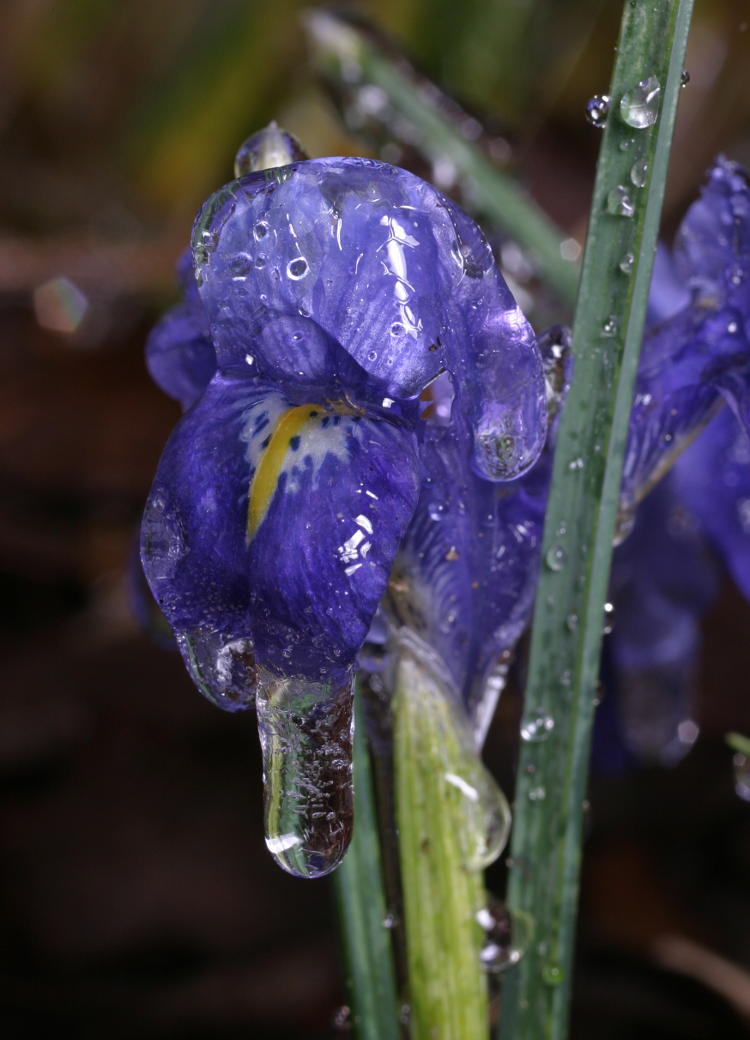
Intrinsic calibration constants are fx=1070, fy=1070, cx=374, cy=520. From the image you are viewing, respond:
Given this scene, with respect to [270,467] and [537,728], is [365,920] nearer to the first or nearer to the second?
[537,728]

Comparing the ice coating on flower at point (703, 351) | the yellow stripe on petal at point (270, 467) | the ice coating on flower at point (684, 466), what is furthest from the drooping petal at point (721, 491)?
the yellow stripe on petal at point (270, 467)

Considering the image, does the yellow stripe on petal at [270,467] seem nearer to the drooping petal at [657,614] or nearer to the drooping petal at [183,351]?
the drooping petal at [183,351]

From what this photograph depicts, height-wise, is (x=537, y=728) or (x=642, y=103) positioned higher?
(x=642, y=103)

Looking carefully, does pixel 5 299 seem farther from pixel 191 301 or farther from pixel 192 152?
pixel 191 301

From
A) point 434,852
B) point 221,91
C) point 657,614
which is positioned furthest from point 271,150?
point 221,91

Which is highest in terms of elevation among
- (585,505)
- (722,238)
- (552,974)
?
(722,238)

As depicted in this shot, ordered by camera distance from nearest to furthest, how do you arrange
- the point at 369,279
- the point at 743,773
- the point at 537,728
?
1. the point at 369,279
2. the point at 537,728
3. the point at 743,773

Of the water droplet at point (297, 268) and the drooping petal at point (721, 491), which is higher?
the water droplet at point (297, 268)

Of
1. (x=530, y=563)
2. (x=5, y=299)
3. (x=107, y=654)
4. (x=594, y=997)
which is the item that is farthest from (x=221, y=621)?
(x=5, y=299)
